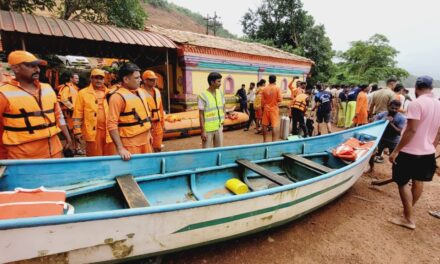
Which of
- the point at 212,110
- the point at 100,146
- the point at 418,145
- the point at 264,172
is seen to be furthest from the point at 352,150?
the point at 100,146

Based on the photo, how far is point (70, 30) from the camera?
20.6 ft

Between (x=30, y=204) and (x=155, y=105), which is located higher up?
(x=155, y=105)

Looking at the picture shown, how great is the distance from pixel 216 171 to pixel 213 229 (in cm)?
129

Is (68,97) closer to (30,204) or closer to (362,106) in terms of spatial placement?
(30,204)

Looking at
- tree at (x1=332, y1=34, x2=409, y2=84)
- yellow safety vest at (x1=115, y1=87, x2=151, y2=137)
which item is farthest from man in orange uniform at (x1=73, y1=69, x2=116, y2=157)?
tree at (x1=332, y1=34, x2=409, y2=84)

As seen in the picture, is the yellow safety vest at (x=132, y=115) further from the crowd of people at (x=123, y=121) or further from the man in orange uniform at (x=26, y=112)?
the man in orange uniform at (x=26, y=112)

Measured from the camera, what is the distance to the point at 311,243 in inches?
108

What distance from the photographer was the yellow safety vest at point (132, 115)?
279 centimetres

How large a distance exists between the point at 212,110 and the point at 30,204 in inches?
108

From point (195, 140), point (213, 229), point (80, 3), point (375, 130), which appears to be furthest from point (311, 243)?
point (80, 3)

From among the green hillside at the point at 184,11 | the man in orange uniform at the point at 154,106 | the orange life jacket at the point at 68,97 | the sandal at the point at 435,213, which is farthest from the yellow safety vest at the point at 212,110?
the green hillside at the point at 184,11

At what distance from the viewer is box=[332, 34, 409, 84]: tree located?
2430 centimetres

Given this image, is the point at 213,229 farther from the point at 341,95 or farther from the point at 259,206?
the point at 341,95

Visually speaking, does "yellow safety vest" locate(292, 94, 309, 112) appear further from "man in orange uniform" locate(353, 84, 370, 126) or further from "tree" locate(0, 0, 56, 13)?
"tree" locate(0, 0, 56, 13)
